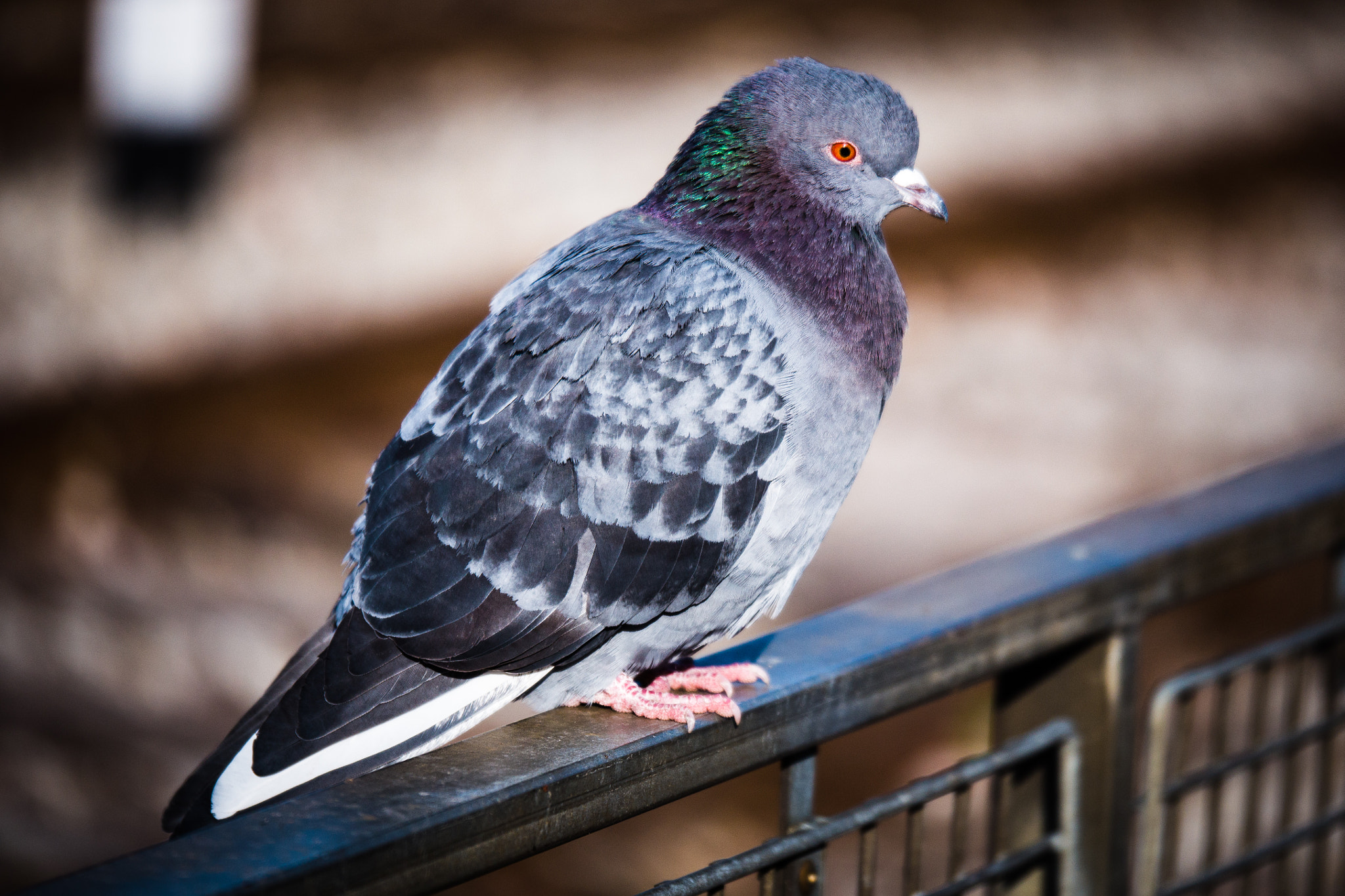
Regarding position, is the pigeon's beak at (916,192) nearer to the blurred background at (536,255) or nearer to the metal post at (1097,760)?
the metal post at (1097,760)

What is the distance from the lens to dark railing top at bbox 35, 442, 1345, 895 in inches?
43.0

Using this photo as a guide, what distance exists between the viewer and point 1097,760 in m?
1.80

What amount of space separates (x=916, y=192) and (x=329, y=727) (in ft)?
3.91

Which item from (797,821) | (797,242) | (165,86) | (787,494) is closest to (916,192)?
(797,242)

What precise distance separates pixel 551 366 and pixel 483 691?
1.44ft

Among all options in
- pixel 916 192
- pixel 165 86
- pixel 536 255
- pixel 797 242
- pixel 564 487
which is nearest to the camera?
pixel 564 487

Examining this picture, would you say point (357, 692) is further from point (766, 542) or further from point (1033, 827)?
point (1033, 827)

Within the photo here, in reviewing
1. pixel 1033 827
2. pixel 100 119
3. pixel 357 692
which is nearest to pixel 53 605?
pixel 100 119

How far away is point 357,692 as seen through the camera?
1576mm

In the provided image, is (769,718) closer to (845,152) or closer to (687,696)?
(687,696)

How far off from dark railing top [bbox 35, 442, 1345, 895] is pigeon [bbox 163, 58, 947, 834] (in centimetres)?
9

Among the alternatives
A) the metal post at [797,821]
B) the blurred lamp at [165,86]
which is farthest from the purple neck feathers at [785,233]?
the blurred lamp at [165,86]

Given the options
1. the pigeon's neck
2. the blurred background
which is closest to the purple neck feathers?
the pigeon's neck

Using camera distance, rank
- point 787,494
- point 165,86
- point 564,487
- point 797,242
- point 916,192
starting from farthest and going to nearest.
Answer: point 165,86, point 916,192, point 797,242, point 787,494, point 564,487
